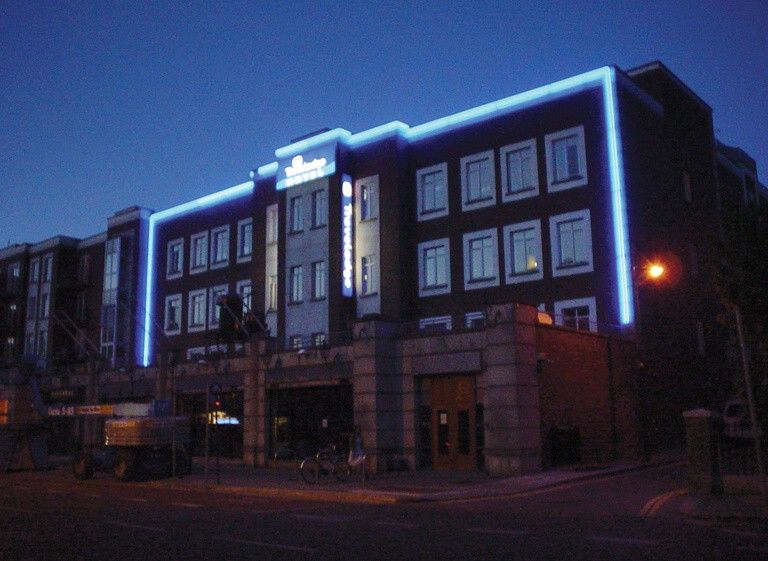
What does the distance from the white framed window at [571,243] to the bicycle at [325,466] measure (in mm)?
12243

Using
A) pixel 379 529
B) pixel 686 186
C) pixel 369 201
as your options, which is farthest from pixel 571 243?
pixel 379 529

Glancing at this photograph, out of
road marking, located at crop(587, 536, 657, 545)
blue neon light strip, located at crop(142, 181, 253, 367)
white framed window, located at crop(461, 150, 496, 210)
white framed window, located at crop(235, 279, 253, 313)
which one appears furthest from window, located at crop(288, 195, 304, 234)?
road marking, located at crop(587, 536, 657, 545)

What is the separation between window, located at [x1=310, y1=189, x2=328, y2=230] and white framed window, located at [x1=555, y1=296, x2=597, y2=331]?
12.7 meters

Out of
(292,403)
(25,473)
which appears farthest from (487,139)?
(25,473)

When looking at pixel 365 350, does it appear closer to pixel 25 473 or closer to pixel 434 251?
pixel 434 251

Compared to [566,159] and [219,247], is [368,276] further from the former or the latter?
[219,247]

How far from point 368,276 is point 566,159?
10804mm

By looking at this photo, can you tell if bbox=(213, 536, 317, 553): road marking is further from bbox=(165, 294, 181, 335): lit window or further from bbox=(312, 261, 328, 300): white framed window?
bbox=(165, 294, 181, 335): lit window

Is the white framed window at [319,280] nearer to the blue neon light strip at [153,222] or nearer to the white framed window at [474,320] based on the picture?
the white framed window at [474,320]

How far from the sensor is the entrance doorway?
28922mm

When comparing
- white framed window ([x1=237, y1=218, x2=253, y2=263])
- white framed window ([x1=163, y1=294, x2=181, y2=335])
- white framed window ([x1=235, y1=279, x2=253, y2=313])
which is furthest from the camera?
white framed window ([x1=163, y1=294, x2=181, y2=335])

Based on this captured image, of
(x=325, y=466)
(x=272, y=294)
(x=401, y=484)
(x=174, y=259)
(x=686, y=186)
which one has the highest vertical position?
(x=686, y=186)

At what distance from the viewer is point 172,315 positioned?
4978 centimetres

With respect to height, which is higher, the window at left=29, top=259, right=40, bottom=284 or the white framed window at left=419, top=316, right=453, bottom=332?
the window at left=29, top=259, right=40, bottom=284
